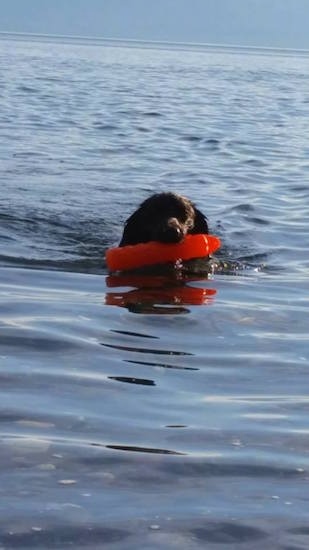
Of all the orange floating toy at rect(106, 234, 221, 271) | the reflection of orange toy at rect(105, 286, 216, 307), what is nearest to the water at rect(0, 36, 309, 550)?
the reflection of orange toy at rect(105, 286, 216, 307)

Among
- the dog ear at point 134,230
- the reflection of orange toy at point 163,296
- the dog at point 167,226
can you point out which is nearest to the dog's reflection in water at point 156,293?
the reflection of orange toy at point 163,296

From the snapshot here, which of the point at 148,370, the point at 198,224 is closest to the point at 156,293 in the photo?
the point at 198,224

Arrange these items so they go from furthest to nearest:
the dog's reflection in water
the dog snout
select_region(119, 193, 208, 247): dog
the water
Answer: select_region(119, 193, 208, 247): dog < the dog snout < the dog's reflection in water < the water

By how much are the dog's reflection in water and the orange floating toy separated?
88 mm

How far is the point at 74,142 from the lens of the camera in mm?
15781

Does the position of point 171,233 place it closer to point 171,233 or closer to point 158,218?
point 171,233

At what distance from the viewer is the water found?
378cm

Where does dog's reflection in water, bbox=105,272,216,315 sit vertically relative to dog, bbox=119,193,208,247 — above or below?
below

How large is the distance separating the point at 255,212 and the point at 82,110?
10.1 m

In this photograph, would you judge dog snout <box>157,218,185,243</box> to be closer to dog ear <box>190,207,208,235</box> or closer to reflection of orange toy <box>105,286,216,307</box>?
dog ear <box>190,207,208,235</box>

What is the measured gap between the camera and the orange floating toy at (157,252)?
7863mm

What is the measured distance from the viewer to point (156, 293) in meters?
7.30

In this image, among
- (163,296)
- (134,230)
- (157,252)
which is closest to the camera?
(163,296)

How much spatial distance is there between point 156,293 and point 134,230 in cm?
117
